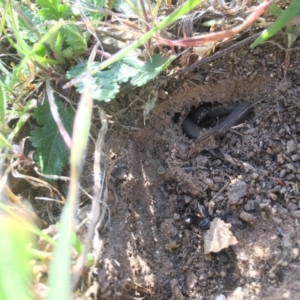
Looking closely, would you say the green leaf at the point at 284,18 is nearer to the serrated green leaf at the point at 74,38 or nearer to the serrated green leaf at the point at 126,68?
the serrated green leaf at the point at 126,68

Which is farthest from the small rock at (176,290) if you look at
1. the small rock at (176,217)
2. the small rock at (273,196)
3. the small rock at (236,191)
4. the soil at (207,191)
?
the small rock at (273,196)

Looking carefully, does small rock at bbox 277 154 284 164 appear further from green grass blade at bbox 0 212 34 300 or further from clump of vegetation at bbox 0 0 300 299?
green grass blade at bbox 0 212 34 300

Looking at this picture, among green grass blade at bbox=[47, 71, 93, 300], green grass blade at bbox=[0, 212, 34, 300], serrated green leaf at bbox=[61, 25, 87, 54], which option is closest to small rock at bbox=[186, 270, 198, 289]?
green grass blade at bbox=[47, 71, 93, 300]

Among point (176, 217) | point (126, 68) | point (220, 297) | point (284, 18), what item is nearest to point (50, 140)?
point (126, 68)

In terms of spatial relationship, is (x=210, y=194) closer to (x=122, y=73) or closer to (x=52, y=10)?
(x=122, y=73)

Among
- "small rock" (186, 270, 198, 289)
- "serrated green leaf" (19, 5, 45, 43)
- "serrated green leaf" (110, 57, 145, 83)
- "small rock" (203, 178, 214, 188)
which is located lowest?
"small rock" (186, 270, 198, 289)

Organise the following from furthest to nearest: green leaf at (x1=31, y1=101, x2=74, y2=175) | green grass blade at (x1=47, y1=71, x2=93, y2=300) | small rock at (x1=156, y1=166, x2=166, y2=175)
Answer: small rock at (x1=156, y1=166, x2=166, y2=175)
green leaf at (x1=31, y1=101, x2=74, y2=175)
green grass blade at (x1=47, y1=71, x2=93, y2=300)

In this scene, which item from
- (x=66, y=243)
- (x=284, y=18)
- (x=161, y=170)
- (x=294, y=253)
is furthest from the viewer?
(x=161, y=170)
